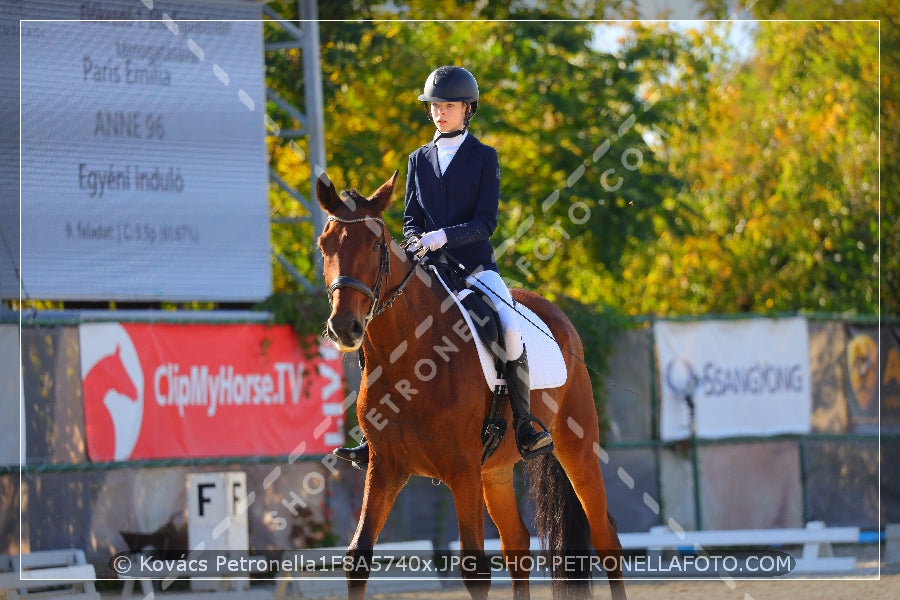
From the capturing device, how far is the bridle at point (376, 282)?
5.62 meters

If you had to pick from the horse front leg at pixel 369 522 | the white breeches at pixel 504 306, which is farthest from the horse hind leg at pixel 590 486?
the horse front leg at pixel 369 522

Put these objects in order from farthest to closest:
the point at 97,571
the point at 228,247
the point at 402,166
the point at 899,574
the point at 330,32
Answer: the point at 402,166 → the point at 330,32 → the point at 228,247 → the point at 899,574 → the point at 97,571

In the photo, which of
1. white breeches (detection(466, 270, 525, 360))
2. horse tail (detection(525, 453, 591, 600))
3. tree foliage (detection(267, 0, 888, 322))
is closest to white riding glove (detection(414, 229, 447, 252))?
white breeches (detection(466, 270, 525, 360))

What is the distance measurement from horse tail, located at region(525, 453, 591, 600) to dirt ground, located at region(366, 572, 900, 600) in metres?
2.01

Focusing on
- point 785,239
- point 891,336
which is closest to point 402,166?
point 891,336

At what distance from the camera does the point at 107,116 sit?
1131 cm

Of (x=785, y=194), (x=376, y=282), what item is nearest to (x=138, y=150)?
(x=376, y=282)

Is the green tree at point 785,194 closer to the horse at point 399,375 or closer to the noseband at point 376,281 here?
the horse at point 399,375

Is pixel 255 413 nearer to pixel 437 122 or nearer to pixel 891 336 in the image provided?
pixel 437 122

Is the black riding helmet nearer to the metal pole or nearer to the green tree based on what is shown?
the metal pole

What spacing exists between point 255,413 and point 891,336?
8.51 m

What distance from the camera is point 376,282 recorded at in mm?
5836

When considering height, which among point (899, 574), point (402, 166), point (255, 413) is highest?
point (402, 166)

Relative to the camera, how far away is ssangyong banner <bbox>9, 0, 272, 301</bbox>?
35.5 ft
